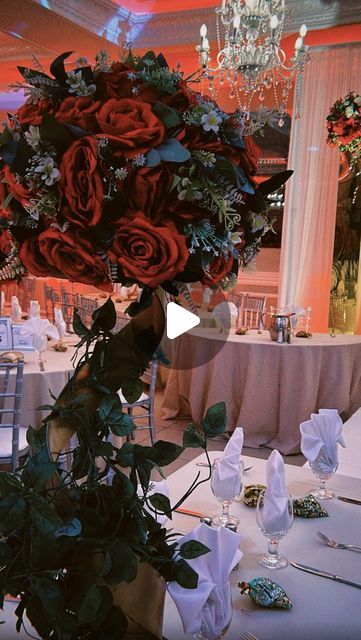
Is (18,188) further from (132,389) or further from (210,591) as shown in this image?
(210,591)

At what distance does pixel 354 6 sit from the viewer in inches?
247

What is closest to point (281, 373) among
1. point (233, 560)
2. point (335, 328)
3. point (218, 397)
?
point (218, 397)

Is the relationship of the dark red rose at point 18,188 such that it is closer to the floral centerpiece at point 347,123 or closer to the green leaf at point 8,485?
the green leaf at point 8,485

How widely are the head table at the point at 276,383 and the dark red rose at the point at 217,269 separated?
144 inches

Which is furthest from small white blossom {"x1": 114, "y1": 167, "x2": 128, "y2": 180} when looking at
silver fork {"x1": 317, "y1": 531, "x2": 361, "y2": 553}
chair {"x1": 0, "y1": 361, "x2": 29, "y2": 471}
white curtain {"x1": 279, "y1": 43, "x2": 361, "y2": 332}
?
white curtain {"x1": 279, "y1": 43, "x2": 361, "y2": 332}

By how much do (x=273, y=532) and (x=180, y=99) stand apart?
96cm

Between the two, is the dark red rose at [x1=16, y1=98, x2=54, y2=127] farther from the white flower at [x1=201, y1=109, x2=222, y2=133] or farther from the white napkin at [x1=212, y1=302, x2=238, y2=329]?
the white napkin at [x1=212, y1=302, x2=238, y2=329]

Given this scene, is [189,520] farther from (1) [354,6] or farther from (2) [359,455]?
(1) [354,6]

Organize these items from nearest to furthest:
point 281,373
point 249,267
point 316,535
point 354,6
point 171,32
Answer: point 249,267 → point 316,535 → point 281,373 → point 354,6 → point 171,32

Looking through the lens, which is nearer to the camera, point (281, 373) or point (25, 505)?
point (25, 505)

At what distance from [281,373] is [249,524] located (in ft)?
10.5

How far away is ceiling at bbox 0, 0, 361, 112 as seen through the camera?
644 cm

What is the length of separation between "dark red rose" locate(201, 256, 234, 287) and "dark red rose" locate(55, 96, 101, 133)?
0.73 ft

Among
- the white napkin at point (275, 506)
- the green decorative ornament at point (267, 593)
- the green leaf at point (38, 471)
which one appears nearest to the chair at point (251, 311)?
the white napkin at point (275, 506)
